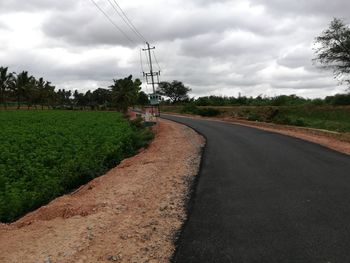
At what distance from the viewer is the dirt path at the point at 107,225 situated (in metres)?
6.53

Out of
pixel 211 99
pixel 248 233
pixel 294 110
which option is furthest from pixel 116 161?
pixel 211 99

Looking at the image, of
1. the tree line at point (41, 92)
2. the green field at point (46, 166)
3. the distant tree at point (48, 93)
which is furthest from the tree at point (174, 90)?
the green field at point (46, 166)

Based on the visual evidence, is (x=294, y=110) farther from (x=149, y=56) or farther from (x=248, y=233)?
(x=248, y=233)

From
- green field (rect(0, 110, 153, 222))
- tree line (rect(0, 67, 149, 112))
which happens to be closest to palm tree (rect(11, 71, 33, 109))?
tree line (rect(0, 67, 149, 112))

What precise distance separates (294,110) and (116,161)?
32.9 m

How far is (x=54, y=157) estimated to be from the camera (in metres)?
16.5

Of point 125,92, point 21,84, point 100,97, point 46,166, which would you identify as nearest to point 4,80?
point 21,84

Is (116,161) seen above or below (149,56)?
below

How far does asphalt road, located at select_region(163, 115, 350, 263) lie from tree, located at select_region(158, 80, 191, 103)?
11984 centimetres

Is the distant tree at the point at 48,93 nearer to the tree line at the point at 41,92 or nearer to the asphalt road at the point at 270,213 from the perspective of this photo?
Answer: the tree line at the point at 41,92

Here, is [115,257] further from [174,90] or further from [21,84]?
[174,90]

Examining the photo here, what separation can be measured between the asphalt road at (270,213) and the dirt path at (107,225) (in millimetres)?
474

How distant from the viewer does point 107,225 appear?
799 cm

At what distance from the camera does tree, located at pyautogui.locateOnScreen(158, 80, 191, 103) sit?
13388 centimetres
